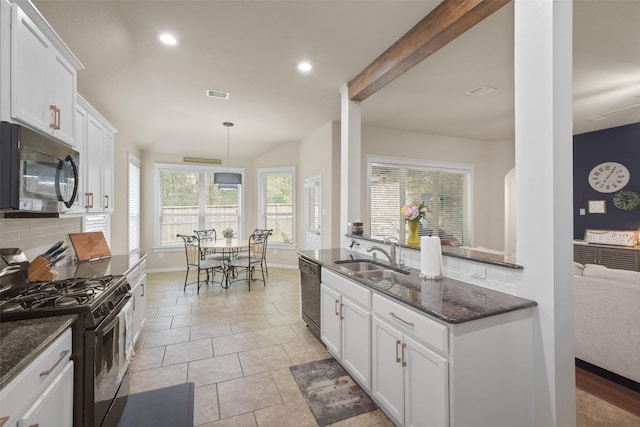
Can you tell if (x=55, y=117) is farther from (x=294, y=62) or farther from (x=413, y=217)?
(x=413, y=217)

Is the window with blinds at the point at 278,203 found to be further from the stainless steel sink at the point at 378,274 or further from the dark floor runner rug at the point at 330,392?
the dark floor runner rug at the point at 330,392

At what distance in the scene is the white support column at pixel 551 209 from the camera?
1.57 meters

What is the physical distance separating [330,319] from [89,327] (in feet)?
5.90

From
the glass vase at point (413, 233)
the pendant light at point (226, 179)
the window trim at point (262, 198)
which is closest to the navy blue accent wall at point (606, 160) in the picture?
the glass vase at point (413, 233)

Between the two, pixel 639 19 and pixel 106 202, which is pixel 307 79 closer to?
pixel 106 202

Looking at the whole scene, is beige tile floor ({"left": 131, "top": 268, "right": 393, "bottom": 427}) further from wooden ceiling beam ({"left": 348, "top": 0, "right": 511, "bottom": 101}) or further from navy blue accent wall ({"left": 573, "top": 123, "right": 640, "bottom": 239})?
navy blue accent wall ({"left": 573, "top": 123, "right": 640, "bottom": 239})

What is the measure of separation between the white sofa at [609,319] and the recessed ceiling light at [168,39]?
13.7ft

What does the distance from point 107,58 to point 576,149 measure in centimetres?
830

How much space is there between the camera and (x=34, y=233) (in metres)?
2.43

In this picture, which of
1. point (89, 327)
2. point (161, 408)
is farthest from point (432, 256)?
point (161, 408)

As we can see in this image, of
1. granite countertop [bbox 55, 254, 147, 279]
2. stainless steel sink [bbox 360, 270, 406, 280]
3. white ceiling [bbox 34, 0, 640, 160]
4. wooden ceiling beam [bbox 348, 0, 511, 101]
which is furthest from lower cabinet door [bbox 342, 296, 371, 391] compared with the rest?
white ceiling [bbox 34, 0, 640, 160]

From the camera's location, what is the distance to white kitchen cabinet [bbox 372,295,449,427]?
1.50 metres

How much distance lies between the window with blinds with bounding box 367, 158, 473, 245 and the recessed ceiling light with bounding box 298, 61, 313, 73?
8.00 ft

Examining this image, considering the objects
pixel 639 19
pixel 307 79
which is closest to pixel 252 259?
pixel 307 79
